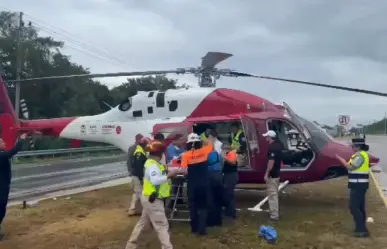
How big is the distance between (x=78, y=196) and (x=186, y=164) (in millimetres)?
6360

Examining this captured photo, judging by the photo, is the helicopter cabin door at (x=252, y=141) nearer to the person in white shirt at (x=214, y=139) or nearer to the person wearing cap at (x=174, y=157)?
the person wearing cap at (x=174, y=157)

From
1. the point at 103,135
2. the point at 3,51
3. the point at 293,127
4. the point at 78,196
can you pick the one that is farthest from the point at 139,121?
the point at 3,51

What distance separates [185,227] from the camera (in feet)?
34.0

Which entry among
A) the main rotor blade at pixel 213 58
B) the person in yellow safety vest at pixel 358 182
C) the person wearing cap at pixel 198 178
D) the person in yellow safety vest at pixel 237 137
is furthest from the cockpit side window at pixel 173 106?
the person in yellow safety vest at pixel 358 182

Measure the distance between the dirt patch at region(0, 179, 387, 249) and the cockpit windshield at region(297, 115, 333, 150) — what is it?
5.14 ft

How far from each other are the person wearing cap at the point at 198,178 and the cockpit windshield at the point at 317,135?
149 inches

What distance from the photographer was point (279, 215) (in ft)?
37.3

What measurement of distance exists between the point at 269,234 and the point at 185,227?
1919 millimetres

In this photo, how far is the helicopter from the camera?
39.9 ft

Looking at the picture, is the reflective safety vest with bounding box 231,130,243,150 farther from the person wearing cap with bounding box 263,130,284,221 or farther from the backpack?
the backpack

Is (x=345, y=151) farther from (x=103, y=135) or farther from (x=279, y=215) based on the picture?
(x=103, y=135)

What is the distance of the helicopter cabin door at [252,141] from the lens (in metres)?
12.1

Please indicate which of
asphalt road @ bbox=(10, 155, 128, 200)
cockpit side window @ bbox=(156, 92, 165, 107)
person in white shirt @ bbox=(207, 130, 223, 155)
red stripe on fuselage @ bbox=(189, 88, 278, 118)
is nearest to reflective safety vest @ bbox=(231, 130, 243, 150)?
red stripe on fuselage @ bbox=(189, 88, 278, 118)

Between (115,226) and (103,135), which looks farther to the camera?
(103,135)
